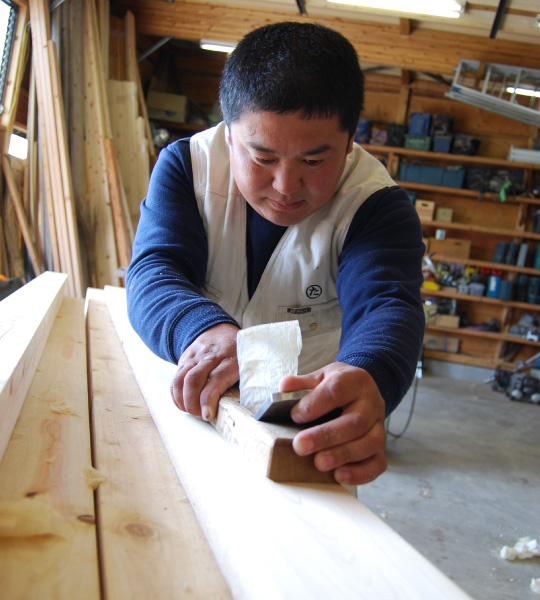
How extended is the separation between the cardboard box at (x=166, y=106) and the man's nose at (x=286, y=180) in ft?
20.4

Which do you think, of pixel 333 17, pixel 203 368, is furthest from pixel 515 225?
pixel 203 368

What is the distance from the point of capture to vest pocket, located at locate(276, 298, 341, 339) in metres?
1.70

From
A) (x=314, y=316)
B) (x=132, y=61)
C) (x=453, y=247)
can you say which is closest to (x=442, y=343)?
(x=453, y=247)

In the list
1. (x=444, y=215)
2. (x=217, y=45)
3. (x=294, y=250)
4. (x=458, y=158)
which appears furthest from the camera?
(x=444, y=215)

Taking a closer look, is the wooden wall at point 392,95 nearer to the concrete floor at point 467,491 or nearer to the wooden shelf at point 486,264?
the wooden shelf at point 486,264

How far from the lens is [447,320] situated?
7.54 metres

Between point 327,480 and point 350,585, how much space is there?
0.27 meters

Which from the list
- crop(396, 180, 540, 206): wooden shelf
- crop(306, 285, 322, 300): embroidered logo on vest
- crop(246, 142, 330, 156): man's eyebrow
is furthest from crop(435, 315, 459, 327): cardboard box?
crop(246, 142, 330, 156): man's eyebrow

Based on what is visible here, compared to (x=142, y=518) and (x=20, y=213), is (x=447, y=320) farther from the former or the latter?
(x=142, y=518)

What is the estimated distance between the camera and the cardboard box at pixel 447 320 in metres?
7.52

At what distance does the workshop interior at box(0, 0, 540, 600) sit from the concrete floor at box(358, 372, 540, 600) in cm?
2

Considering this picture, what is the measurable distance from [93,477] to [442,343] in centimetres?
740

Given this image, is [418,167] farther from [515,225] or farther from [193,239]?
[193,239]

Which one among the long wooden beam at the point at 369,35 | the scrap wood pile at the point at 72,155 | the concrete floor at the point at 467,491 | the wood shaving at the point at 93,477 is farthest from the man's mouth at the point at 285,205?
the long wooden beam at the point at 369,35
